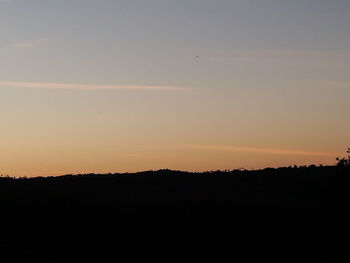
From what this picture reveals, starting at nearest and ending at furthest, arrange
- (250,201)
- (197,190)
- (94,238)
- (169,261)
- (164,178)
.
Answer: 1. (169,261)
2. (94,238)
3. (250,201)
4. (197,190)
5. (164,178)

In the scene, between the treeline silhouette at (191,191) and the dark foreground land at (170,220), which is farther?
the treeline silhouette at (191,191)

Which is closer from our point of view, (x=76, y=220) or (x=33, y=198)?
(x=76, y=220)

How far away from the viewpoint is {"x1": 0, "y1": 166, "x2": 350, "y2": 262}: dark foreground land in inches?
1137

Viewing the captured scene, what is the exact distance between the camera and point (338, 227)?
33.7 metres

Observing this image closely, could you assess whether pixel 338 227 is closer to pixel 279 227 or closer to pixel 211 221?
pixel 279 227

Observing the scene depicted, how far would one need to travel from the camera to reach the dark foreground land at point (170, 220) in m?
28.9

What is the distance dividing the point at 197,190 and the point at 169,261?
1220 cm

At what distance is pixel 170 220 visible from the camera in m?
32.3

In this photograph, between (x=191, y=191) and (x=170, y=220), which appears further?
(x=191, y=191)

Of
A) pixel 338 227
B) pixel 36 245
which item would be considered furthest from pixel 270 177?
pixel 36 245

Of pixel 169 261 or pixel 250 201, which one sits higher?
pixel 250 201

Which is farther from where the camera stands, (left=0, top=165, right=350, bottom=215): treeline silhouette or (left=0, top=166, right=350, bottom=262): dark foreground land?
(left=0, top=165, right=350, bottom=215): treeline silhouette

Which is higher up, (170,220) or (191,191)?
(191,191)

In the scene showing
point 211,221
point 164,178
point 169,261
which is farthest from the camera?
point 164,178
